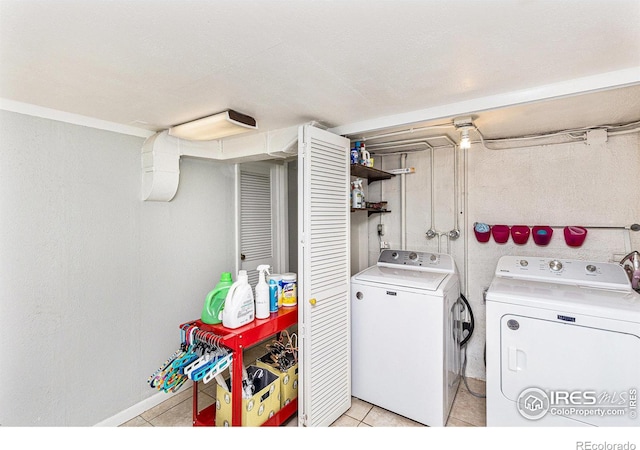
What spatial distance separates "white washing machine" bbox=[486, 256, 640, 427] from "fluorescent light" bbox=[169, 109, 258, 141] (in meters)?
1.98

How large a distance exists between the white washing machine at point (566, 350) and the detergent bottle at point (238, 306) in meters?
1.58

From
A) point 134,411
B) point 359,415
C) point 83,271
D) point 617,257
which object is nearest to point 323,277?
Result: point 359,415

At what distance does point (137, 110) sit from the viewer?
1846 millimetres

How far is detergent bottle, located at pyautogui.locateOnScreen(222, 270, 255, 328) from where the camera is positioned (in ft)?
6.09

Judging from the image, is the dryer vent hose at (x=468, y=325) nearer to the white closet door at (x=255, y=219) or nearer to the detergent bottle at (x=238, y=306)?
the detergent bottle at (x=238, y=306)

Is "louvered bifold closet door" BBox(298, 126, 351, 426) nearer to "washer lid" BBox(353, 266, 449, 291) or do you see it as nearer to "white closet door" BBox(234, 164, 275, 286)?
"washer lid" BBox(353, 266, 449, 291)

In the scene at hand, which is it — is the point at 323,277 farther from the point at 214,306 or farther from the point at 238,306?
the point at 214,306

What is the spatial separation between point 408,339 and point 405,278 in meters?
0.44


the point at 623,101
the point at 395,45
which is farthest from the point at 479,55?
the point at 623,101

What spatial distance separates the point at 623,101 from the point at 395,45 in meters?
1.56

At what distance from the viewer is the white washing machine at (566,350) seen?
1576 mm

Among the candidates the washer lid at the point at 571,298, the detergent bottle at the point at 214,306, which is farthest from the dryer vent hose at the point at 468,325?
the detergent bottle at the point at 214,306

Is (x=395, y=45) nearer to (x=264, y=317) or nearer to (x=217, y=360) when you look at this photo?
(x=264, y=317)

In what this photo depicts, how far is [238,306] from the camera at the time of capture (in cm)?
188
